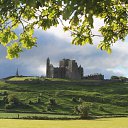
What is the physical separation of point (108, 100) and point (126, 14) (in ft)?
483

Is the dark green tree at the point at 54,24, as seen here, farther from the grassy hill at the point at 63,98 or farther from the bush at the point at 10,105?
the bush at the point at 10,105

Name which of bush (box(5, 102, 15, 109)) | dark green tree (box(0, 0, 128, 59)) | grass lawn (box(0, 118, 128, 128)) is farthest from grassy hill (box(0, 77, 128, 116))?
dark green tree (box(0, 0, 128, 59))

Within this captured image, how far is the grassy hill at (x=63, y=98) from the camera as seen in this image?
139500mm

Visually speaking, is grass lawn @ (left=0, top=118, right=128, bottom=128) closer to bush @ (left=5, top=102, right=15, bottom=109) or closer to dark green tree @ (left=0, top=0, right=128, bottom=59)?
dark green tree @ (left=0, top=0, right=128, bottom=59)

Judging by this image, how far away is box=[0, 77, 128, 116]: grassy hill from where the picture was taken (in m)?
140

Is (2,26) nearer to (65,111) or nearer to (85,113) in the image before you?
(85,113)

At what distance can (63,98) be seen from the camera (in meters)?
166

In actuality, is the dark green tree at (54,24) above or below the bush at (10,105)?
above

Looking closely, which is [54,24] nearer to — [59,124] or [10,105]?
[59,124]

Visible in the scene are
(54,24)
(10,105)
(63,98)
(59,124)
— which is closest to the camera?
(54,24)

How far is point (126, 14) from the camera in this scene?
19281 mm

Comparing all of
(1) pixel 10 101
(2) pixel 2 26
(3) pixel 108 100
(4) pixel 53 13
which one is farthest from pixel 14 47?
(3) pixel 108 100

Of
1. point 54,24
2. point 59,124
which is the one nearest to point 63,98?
point 59,124

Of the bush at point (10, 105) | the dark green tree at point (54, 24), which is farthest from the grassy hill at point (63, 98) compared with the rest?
the dark green tree at point (54, 24)
